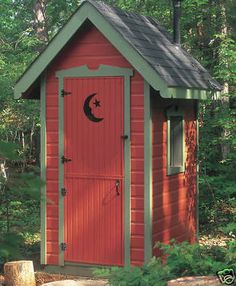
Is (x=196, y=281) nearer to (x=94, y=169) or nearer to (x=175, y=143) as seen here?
(x=94, y=169)

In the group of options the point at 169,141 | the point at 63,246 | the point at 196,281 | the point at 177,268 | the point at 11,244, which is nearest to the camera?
the point at 11,244

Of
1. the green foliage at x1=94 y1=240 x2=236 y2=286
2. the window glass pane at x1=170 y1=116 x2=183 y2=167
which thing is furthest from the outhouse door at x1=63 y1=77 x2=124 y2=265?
the green foliage at x1=94 y1=240 x2=236 y2=286

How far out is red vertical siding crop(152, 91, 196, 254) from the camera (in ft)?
28.8

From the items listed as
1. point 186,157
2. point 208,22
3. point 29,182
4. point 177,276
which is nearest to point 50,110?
point 186,157

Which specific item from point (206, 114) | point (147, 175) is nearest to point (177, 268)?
point (147, 175)

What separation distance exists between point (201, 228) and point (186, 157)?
2.90m

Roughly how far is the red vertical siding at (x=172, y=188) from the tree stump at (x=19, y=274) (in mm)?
1642

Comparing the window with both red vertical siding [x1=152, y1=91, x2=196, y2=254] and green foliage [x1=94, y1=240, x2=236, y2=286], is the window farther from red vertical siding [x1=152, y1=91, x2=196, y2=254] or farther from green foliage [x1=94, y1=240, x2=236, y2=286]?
green foliage [x1=94, y1=240, x2=236, y2=286]

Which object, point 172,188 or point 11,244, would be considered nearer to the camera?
point 11,244

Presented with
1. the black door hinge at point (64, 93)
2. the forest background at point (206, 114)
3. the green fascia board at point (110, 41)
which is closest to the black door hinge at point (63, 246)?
the forest background at point (206, 114)

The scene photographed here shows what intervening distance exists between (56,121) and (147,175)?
1.55 metres

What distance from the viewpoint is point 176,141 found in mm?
9734

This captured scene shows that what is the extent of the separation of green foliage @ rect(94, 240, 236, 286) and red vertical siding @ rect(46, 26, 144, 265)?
7.00ft

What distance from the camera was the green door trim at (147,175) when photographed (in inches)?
333
